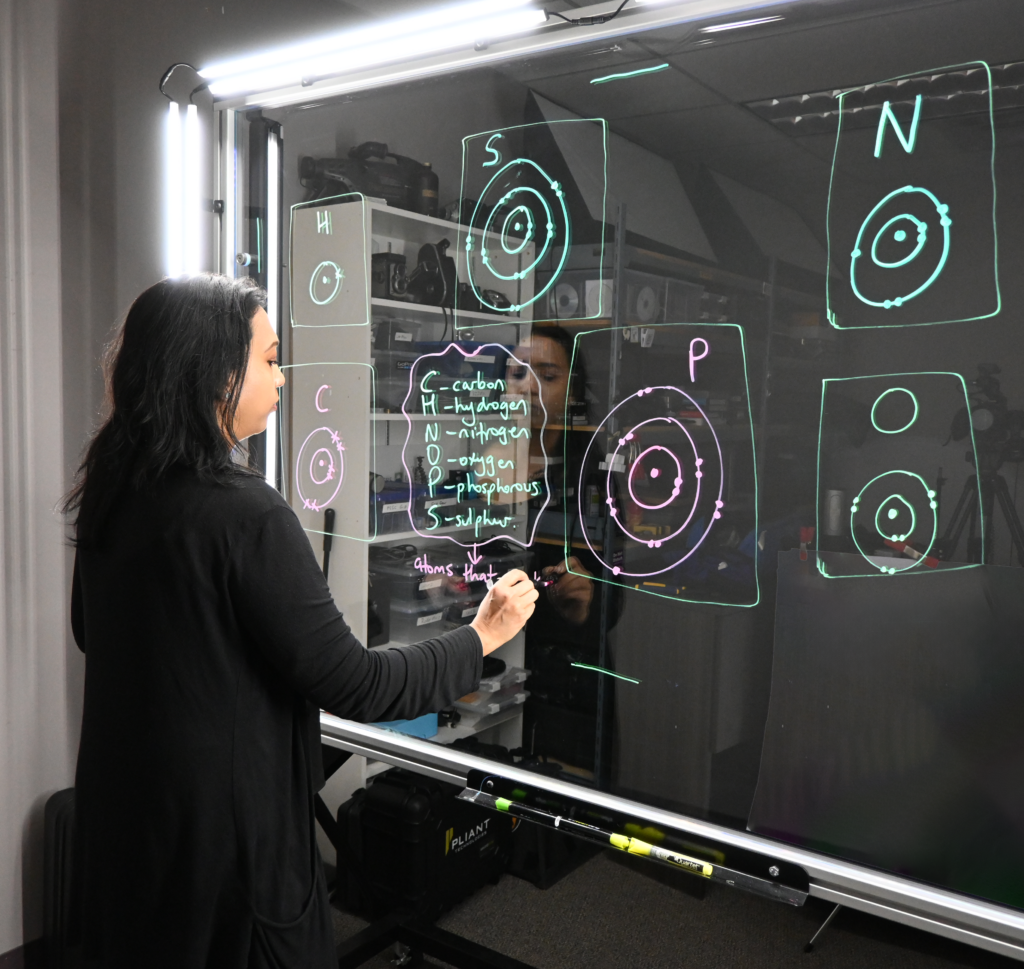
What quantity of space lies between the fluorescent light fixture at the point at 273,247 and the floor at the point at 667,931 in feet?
4.52

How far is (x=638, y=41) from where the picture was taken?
1.39m

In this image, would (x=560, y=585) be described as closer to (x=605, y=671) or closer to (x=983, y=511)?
(x=605, y=671)

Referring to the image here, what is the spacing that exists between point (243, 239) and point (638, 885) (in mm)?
2143

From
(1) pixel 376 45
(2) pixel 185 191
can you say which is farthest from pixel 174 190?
(1) pixel 376 45

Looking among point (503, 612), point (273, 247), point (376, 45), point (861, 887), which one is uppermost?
point (376, 45)

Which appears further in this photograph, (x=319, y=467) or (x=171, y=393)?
(x=319, y=467)

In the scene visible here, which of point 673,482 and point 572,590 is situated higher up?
point 673,482

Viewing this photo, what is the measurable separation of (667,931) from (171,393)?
2.11 m

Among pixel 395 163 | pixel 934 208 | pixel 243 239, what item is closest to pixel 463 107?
pixel 395 163

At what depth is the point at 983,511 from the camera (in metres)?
1.15

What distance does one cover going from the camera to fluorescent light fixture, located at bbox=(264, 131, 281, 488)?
2.00 metres

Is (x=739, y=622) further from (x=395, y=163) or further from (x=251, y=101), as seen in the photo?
(x=251, y=101)

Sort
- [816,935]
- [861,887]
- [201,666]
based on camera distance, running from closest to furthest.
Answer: [201,666]
[861,887]
[816,935]

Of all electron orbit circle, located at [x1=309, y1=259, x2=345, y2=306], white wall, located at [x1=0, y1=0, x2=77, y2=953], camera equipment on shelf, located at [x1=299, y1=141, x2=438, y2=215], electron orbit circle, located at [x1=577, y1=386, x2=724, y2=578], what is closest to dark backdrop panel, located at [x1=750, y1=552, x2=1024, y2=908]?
electron orbit circle, located at [x1=577, y1=386, x2=724, y2=578]
